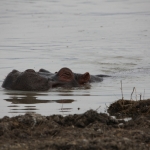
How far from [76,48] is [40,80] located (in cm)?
528

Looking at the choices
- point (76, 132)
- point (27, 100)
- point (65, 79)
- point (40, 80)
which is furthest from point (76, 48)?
point (76, 132)

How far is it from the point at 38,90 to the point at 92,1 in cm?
1826

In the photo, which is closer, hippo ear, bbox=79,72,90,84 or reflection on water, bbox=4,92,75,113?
reflection on water, bbox=4,92,75,113

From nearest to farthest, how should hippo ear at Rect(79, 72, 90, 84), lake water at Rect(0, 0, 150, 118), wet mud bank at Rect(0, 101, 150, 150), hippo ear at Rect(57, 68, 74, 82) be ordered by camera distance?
1. wet mud bank at Rect(0, 101, 150, 150)
2. lake water at Rect(0, 0, 150, 118)
3. hippo ear at Rect(57, 68, 74, 82)
4. hippo ear at Rect(79, 72, 90, 84)

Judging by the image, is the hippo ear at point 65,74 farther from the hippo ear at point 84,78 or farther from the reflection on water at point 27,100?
the reflection on water at point 27,100

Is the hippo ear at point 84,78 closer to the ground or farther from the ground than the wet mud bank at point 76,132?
farther from the ground

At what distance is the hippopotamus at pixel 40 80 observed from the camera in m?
9.44

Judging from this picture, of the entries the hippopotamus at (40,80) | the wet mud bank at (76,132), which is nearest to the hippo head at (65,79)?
the hippopotamus at (40,80)

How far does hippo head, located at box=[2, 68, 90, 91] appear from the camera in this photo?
943 centimetres

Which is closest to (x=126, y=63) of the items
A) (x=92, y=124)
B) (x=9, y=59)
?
(x=9, y=59)

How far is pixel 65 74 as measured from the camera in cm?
978

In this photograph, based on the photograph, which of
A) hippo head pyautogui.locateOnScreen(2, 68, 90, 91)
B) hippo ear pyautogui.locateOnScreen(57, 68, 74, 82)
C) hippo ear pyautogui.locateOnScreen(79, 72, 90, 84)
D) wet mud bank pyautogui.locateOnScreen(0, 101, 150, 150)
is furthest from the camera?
hippo ear pyautogui.locateOnScreen(79, 72, 90, 84)

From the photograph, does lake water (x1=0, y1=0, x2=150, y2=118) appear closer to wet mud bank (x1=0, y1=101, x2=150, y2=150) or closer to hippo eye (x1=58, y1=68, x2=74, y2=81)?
hippo eye (x1=58, y1=68, x2=74, y2=81)

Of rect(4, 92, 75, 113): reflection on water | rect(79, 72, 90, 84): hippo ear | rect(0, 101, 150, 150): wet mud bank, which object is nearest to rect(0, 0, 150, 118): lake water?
rect(4, 92, 75, 113): reflection on water
